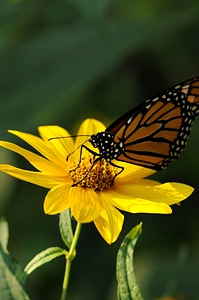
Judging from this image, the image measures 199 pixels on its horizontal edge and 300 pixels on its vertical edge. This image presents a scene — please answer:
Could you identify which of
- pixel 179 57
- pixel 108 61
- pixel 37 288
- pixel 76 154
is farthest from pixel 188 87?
pixel 179 57

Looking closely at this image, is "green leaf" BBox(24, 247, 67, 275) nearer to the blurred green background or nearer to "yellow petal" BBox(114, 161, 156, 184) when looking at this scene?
"yellow petal" BBox(114, 161, 156, 184)

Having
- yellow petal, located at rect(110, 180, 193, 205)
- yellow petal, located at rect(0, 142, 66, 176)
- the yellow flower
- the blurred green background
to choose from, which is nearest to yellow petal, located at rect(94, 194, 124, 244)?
the yellow flower

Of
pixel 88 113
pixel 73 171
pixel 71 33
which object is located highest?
pixel 71 33

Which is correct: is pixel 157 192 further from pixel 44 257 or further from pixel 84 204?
pixel 44 257

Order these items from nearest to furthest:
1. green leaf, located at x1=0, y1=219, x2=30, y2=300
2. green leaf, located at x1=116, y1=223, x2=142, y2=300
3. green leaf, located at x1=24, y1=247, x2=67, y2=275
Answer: green leaf, located at x1=0, y1=219, x2=30, y2=300 < green leaf, located at x1=116, y1=223, x2=142, y2=300 < green leaf, located at x1=24, y1=247, x2=67, y2=275

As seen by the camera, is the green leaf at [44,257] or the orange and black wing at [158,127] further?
the orange and black wing at [158,127]

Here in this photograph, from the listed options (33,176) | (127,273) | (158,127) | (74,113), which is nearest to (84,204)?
(33,176)

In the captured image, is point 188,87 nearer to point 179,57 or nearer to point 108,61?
point 108,61

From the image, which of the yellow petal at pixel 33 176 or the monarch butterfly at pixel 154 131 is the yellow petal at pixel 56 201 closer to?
the yellow petal at pixel 33 176

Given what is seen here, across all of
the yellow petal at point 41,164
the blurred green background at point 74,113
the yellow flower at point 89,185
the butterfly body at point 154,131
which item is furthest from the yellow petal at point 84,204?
the blurred green background at point 74,113
